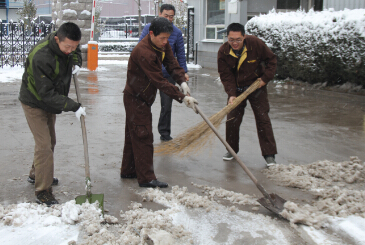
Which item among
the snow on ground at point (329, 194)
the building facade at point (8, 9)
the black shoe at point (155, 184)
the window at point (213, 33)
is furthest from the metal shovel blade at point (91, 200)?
the building facade at point (8, 9)

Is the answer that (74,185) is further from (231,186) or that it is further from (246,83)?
(246,83)

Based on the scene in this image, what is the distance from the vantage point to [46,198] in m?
3.54

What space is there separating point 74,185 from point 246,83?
231cm

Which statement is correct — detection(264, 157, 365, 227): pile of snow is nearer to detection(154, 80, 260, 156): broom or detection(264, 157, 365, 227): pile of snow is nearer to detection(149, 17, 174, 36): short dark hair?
detection(154, 80, 260, 156): broom

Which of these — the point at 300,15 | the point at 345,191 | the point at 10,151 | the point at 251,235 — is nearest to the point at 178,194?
the point at 251,235

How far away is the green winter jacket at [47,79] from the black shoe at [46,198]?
73cm

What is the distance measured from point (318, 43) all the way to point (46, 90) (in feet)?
27.3

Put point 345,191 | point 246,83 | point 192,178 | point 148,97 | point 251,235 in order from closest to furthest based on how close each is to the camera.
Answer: point 251,235, point 345,191, point 148,97, point 192,178, point 246,83

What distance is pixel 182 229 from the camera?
10.2 feet

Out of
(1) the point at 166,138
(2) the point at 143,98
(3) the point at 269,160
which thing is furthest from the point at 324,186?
(1) the point at 166,138

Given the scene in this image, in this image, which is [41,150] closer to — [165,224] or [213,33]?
[165,224]

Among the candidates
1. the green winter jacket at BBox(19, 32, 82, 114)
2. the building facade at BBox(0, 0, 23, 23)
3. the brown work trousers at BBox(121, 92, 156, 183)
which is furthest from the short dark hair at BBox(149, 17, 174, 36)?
the building facade at BBox(0, 0, 23, 23)

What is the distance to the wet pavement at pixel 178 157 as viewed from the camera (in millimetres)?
4000

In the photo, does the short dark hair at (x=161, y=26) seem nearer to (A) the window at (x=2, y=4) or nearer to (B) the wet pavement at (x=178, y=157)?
(B) the wet pavement at (x=178, y=157)
